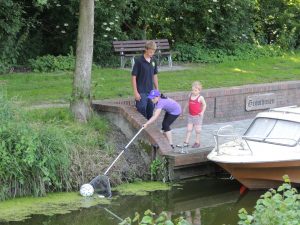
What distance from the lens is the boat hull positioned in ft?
41.6

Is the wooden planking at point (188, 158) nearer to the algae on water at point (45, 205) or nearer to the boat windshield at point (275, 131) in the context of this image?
the boat windshield at point (275, 131)

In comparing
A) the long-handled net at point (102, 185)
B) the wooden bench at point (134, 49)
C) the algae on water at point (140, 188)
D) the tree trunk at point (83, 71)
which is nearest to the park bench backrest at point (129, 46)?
the wooden bench at point (134, 49)

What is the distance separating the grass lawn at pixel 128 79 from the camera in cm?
1609

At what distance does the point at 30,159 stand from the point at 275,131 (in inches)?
184

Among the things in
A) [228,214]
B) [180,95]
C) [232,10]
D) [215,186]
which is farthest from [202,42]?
[228,214]

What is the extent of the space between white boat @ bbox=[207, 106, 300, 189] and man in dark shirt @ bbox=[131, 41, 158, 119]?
5.76 feet

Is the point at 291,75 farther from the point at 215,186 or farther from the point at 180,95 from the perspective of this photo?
the point at 215,186

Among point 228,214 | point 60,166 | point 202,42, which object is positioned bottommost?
point 228,214

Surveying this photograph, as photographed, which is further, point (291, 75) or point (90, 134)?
point (291, 75)

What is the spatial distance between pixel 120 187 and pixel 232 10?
41.0 feet

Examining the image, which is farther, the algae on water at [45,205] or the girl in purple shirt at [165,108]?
the girl in purple shirt at [165,108]

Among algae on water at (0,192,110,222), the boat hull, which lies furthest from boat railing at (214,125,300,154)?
algae on water at (0,192,110,222)

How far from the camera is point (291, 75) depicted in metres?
20.4

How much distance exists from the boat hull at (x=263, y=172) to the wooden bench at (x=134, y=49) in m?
8.07
